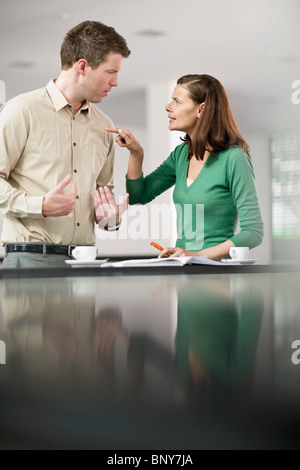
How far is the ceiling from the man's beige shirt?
4009 mm

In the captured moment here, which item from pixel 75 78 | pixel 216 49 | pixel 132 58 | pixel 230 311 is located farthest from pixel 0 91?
pixel 230 311

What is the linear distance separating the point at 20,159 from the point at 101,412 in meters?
1.75

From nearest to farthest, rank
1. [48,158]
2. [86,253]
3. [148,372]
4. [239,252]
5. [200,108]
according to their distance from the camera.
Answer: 1. [148,372]
2. [86,253]
3. [239,252]
4. [48,158]
5. [200,108]

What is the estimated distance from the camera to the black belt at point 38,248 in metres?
1.92

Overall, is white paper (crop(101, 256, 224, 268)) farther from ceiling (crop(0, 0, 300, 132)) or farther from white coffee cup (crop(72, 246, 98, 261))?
ceiling (crop(0, 0, 300, 132))

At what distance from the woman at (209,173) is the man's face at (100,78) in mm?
174

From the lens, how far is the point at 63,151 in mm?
2098

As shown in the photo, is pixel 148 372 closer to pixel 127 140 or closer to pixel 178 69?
pixel 127 140

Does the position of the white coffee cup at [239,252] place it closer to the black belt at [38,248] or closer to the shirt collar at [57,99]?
the black belt at [38,248]

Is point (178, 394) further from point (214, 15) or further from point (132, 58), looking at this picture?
point (132, 58)

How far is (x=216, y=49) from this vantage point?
22.3 ft

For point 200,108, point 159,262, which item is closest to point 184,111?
point 200,108

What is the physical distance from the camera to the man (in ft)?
6.43

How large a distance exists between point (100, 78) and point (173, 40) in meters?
4.66
